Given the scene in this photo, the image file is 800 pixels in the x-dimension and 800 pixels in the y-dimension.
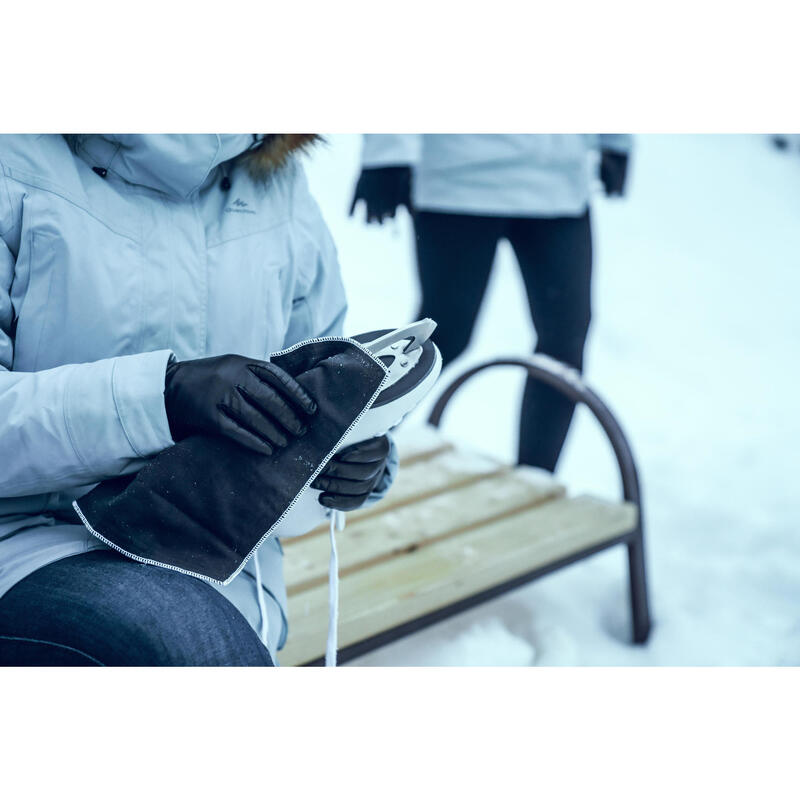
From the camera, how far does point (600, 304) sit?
7.95 ft

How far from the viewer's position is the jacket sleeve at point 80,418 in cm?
74

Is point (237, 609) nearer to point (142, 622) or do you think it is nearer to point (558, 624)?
point (142, 622)

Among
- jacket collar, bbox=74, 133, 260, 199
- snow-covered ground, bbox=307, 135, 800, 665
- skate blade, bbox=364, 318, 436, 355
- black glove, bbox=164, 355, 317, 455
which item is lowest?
snow-covered ground, bbox=307, 135, 800, 665

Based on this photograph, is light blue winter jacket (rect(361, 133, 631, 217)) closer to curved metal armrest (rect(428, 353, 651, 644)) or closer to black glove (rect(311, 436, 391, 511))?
curved metal armrest (rect(428, 353, 651, 644))

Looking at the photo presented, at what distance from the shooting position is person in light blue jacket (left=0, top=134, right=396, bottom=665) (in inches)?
28.9

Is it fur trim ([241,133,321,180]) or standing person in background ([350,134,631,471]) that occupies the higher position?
fur trim ([241,133,321,180])

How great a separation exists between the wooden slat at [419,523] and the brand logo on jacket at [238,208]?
63cm

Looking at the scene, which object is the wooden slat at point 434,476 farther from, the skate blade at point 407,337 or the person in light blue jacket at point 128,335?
the skate blade at point 407,337

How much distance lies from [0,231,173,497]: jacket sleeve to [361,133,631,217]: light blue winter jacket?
25.3 inches

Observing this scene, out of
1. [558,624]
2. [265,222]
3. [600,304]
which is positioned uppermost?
[265,222]

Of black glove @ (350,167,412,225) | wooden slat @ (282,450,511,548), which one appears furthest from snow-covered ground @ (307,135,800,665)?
wooden slat @ (282,450,511,548)

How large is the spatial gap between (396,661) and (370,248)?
81cm
